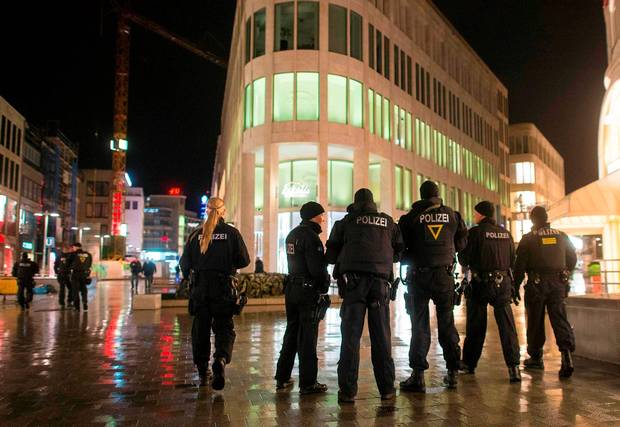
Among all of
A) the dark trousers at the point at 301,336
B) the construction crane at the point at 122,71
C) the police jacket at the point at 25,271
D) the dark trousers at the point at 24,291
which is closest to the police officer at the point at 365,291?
the dark trousers at the point at 301,336

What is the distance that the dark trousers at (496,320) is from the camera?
6.34 m

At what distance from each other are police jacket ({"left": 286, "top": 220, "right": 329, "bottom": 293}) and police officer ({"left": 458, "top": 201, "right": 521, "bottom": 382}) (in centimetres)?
185

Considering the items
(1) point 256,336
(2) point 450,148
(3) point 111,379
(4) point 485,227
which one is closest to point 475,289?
(4) point 485,227

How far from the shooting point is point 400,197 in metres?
36.8

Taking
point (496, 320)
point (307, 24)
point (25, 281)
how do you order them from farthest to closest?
point (307, 24), point (25, 281), point (496, 320)

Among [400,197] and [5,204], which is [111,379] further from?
[5,204]

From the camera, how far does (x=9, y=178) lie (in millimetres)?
55875

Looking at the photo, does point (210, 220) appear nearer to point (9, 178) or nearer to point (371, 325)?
point (371, 325)

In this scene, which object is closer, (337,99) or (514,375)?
(514,375)

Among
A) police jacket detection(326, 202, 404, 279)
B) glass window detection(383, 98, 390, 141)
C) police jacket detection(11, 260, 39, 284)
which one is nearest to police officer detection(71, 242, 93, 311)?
police jacket detection(11, 260, 39, 284)

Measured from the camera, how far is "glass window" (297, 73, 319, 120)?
101 feet

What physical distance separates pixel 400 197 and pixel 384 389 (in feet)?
105

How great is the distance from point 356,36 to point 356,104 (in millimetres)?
3905

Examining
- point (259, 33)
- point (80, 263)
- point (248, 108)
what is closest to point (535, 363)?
point (80, 263)
